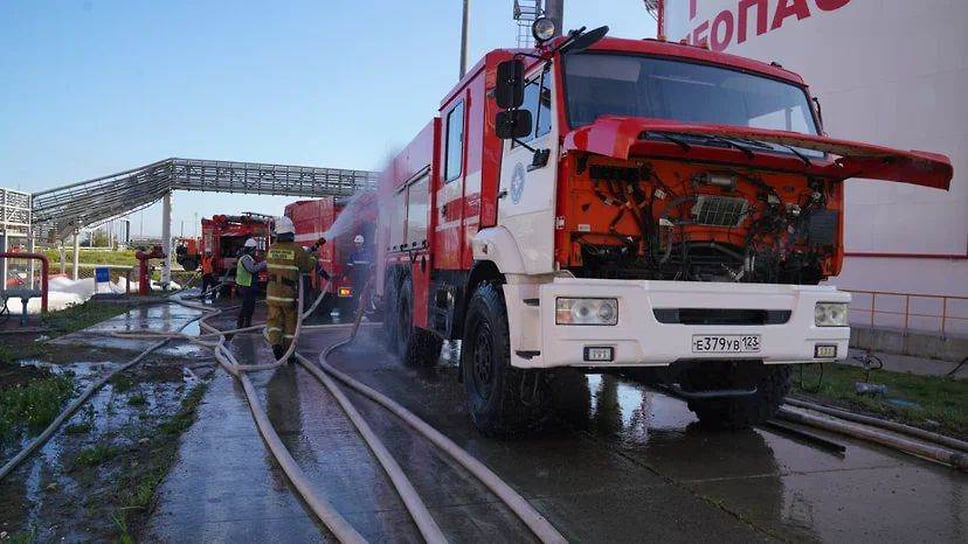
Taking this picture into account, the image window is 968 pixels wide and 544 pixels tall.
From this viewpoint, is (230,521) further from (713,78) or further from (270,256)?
(270,256)

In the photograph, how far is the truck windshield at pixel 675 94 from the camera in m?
4.78

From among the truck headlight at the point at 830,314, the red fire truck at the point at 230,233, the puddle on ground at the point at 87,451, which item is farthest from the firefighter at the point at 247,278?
the red fire truck at the point at 230,233

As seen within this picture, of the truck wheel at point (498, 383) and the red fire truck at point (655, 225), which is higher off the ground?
the red fire truck at point (655, 225)

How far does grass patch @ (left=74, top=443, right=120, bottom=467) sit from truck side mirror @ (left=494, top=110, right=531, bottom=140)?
3347 mm

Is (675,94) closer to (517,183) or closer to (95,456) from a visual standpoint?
(517,183)

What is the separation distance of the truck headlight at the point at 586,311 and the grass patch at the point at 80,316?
9691 millimetres

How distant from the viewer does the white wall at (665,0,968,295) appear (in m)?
11.5

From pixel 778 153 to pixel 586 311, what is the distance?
1.65m

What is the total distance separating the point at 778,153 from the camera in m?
4.59

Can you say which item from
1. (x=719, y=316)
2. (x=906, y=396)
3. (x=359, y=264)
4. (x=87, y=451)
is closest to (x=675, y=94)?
(x=719, y=316)

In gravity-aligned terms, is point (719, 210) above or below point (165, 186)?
below

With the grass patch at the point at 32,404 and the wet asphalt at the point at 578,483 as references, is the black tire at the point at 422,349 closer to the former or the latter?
the wet asphalt at the point at 578,483

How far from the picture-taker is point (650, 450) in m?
5.13

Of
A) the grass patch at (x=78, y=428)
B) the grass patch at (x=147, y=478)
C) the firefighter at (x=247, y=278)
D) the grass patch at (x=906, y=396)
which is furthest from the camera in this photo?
the firefighter at (x=247, y=278)
